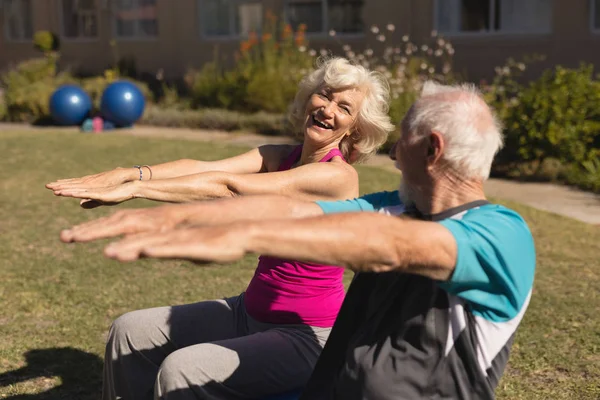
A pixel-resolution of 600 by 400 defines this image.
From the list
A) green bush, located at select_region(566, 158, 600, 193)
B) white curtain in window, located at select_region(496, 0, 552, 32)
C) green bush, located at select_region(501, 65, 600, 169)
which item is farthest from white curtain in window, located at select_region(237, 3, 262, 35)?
green bush, located at select_region(566, 158, 600, 193)

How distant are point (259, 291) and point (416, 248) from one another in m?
1.30

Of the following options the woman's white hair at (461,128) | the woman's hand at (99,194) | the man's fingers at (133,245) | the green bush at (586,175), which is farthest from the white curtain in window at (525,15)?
the man's fingers at (133,245)

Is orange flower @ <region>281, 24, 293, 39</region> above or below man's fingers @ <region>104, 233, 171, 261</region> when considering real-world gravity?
above

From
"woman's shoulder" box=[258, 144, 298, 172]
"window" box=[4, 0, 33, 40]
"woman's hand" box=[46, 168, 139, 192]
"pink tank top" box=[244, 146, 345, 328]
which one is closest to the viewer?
"woman's hand" box=[46, 168, 139, 192]

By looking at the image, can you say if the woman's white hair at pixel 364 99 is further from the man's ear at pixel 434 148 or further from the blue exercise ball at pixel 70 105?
the blue exercise ball at pixel 70 105

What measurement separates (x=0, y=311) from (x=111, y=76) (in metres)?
12.1

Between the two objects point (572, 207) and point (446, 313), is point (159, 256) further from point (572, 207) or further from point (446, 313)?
point (572, 207)

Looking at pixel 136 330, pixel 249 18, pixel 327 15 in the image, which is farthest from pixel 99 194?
pixel 249 18

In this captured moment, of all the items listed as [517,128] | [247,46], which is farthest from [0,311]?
[247,46]

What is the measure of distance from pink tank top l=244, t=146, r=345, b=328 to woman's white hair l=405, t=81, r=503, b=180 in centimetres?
96

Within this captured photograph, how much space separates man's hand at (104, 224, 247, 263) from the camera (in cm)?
185

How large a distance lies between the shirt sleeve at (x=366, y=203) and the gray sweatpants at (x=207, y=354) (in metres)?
0.62

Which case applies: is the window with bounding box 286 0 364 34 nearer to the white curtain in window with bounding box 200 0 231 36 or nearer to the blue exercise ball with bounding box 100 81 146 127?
the white curtain in window with bounding box 200 0 231 36

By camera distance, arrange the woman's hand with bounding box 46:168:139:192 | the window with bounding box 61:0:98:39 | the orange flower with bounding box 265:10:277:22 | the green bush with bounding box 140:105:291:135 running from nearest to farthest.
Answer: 1. the woman's hand with bounding box 46:168:139:192
2. the green bush with bounding box 140:105:291:135
3. the orange flower with bounding box 265:10:277:22
4. the window with bounding box 61:0:98:39
